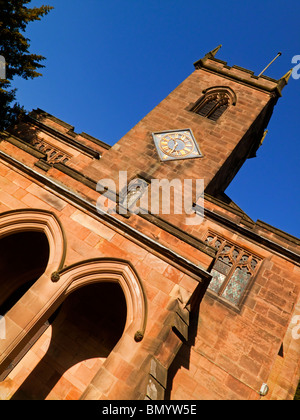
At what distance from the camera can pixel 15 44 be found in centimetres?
1246

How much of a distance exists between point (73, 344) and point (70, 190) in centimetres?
445

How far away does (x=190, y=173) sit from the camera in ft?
40.5

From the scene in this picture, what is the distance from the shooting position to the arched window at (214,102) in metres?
15.5

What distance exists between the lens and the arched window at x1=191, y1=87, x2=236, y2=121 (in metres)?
15.5

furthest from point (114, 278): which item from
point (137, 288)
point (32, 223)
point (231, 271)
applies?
point (231, 271)

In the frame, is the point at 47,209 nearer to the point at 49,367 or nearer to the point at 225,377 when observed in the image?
the point at 49,367

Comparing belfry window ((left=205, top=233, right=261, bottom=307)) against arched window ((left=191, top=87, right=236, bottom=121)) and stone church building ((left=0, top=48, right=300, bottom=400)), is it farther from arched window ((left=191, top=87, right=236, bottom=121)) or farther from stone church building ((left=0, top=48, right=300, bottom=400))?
arched window ((left=191, top=87, right=236, bottom=121))

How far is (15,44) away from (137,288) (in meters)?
11.6

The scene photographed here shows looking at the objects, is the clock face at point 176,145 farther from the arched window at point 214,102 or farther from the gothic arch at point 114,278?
the gothic arch at point 114,278

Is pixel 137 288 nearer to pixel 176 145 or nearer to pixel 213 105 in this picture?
pixel 176 145

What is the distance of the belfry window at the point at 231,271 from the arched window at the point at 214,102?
301 inches

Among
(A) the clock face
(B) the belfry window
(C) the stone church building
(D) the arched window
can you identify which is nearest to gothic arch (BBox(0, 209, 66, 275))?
(C) the stone church building

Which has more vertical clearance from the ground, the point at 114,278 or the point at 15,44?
the point at 15,44
